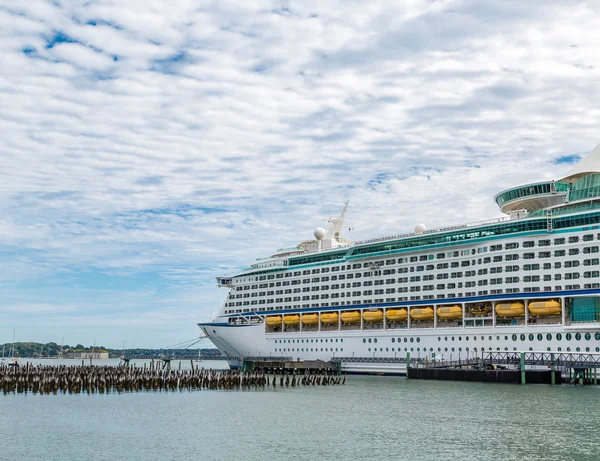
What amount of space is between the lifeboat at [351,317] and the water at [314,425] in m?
25.9

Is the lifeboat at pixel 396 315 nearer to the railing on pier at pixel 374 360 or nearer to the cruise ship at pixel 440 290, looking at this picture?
the cruise ship at pixel 440 290

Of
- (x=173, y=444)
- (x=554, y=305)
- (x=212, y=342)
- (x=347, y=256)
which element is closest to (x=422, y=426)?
(x=173, y=444)

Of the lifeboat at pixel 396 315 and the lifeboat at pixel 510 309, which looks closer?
the lifeboat at pixel 510 309

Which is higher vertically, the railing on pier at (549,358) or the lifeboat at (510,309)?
the lifeboat at (510,309)

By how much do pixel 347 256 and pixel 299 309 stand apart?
11.5 metres

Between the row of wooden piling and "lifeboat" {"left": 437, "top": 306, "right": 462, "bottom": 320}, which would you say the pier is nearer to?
"lifeboat" {"left": 437, "top": 306, "right": 462, "bottom": 320}

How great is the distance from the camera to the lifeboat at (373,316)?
94.7m

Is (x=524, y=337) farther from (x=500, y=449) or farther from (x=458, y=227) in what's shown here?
(x=500, y=449)

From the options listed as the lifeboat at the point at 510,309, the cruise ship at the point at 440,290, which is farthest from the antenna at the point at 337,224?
the lifeboat at the point at 510,309

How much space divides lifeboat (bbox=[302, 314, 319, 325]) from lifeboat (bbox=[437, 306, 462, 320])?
864 inches

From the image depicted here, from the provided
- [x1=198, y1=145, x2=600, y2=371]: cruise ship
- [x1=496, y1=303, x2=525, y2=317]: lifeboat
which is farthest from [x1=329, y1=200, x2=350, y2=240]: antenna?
[x1=496, y1=303, x2=525, y2=317]: lifeboat

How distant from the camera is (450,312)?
86188mm

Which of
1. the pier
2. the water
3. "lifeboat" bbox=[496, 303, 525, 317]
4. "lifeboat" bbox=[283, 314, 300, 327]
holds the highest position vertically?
"lifeboat" bbox=[496, 303, 525, 317]

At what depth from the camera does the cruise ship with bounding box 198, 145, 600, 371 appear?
75.9 metres
